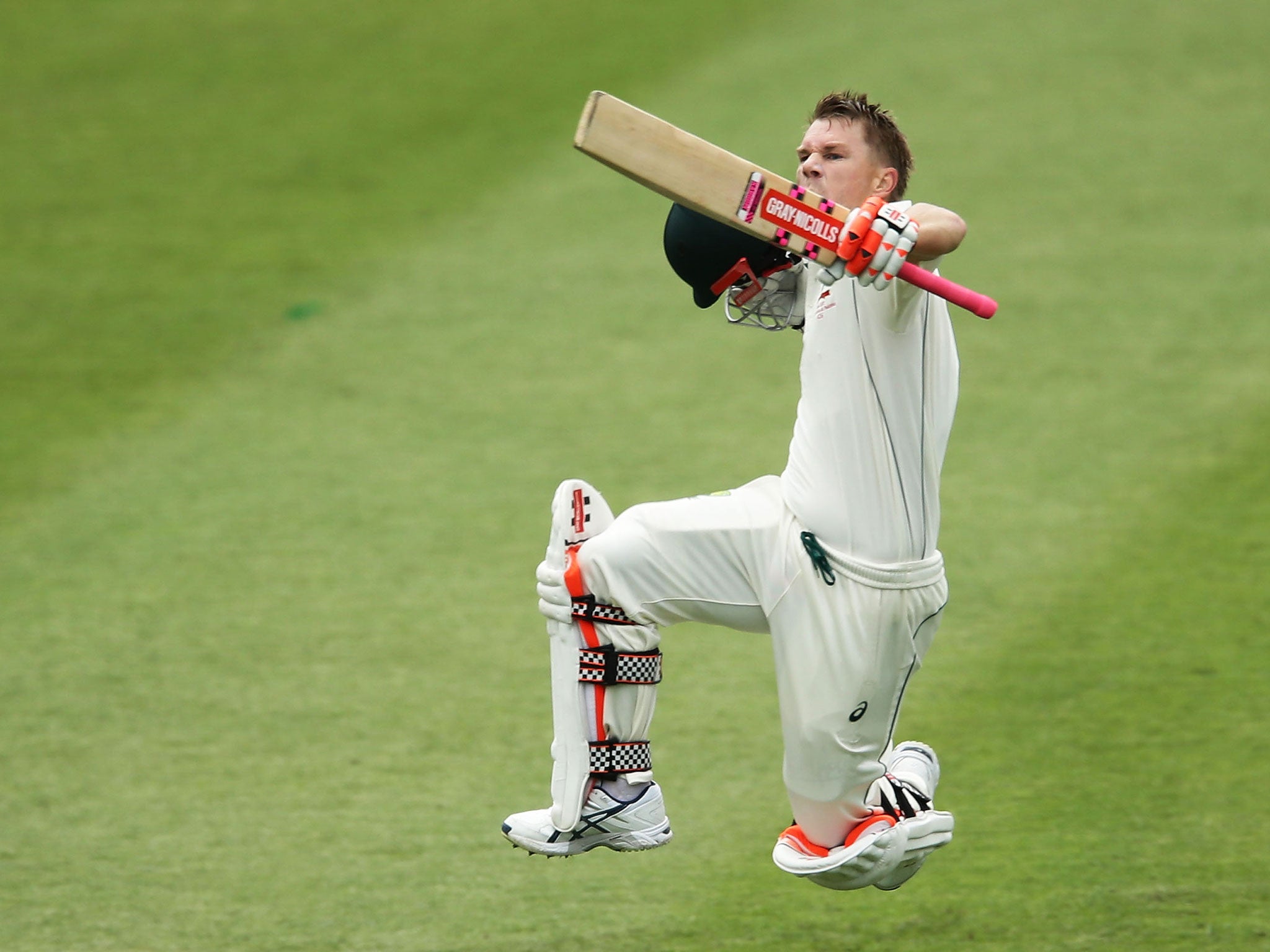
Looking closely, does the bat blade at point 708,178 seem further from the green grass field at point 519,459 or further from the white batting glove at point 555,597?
the green grass field at point 519,459

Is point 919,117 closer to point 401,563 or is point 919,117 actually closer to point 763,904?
point 401,563

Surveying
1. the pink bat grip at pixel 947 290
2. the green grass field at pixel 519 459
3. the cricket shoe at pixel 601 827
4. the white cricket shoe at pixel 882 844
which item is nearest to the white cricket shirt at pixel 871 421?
the pink bat grip at pixel 947 290

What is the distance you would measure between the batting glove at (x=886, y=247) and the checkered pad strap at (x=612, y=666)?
1181mm

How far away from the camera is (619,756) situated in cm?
437

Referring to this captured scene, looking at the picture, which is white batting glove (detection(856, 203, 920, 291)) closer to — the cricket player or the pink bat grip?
the pink bat grip

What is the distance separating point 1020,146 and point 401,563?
209 inches

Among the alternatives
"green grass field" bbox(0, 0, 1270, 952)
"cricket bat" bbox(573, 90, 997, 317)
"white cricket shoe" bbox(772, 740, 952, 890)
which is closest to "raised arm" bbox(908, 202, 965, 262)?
"cricket bat" bbox(573, 90, 997, 317)

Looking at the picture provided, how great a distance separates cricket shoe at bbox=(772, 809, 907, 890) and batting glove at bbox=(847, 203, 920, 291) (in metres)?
1.42

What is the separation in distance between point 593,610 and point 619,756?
0.38 meters

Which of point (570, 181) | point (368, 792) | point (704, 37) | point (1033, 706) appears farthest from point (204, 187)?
point (1033, 706)

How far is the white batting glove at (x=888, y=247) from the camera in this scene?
3.66m

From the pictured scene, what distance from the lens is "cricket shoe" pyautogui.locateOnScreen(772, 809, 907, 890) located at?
4273mm

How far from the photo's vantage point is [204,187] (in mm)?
10344

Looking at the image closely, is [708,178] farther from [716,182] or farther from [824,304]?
[824,304]
